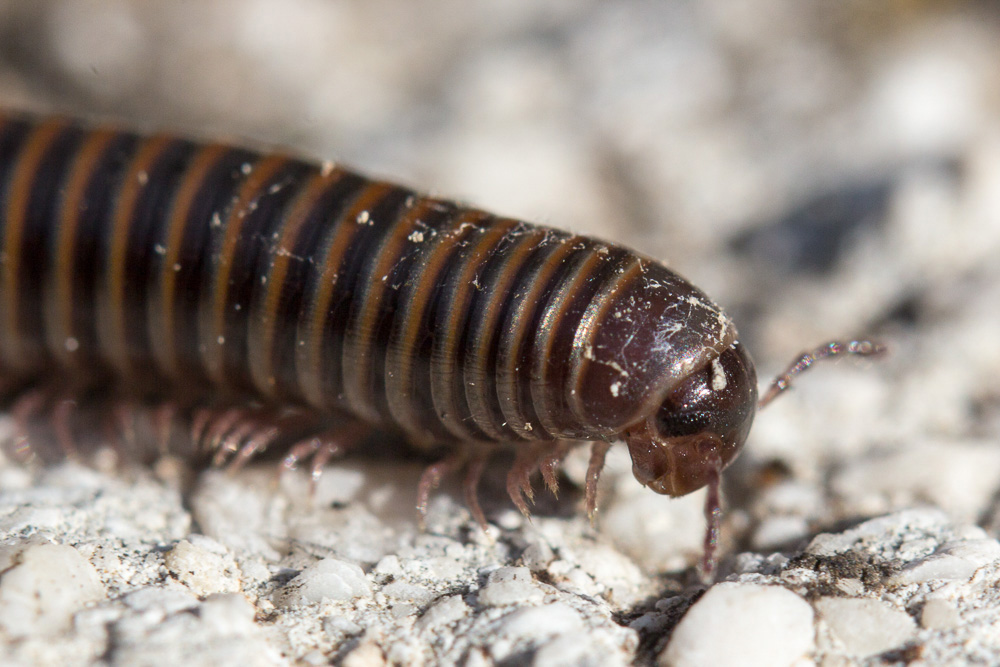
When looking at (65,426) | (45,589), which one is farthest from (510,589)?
(65,426)

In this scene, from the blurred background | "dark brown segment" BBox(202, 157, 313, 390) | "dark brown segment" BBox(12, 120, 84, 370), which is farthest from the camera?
the blurred background

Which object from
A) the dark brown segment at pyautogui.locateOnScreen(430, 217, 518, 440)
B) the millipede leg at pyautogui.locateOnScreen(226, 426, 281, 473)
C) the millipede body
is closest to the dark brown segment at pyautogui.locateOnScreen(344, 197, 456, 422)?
the millipede body

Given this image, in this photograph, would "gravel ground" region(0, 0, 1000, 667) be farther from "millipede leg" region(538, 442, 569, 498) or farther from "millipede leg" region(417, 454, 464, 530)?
"millipede leg" region(538, 442, 569, 498)

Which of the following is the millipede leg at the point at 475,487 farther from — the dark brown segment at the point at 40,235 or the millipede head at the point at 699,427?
the dark brown segment at the point at 40,235

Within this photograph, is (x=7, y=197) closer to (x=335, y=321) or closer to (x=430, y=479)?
(x=335, y=321)

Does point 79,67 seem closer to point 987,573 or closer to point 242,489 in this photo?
point 242,489

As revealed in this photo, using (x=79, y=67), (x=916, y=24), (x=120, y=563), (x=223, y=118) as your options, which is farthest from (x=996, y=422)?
(x=79, y=67)
